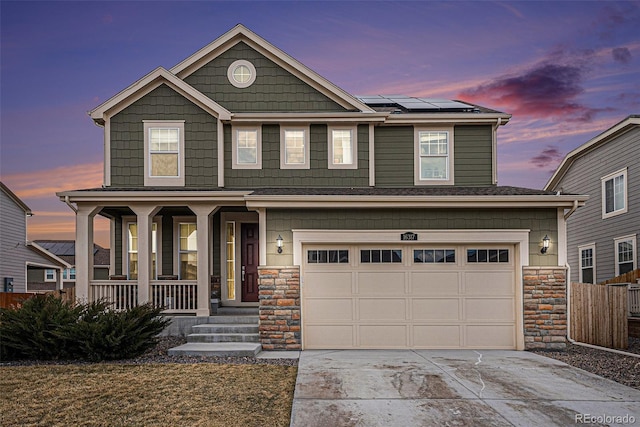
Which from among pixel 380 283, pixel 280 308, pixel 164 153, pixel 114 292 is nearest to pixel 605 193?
pixel 380 283

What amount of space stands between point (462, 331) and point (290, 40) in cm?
1070

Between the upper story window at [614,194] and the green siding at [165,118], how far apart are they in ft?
40.9

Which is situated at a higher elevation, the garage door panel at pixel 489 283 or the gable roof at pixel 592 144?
the gable roof at pixel 592 144

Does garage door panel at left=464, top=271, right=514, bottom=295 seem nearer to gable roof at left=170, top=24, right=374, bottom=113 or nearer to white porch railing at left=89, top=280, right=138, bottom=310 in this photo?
gable roof at left=170, top=24, right=374, bottom=113

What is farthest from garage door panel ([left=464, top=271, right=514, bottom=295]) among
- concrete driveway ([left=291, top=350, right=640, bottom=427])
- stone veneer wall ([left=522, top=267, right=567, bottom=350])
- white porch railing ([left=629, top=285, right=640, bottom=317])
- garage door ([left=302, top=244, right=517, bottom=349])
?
white porch railing ([left=629, top=285, right=640, bottom=317])

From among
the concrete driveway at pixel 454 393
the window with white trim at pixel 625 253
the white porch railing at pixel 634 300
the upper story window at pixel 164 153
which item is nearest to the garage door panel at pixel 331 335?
the concrete driveway at pixel 454 393

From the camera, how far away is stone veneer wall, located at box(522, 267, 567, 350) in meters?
10.2

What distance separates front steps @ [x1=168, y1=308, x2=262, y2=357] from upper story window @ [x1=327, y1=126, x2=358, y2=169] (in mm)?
4198

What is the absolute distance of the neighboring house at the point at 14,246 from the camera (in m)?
22.6

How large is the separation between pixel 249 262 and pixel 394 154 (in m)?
4.61

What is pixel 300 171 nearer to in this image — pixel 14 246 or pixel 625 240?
pixel 625 240

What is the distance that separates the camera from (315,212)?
1052cm

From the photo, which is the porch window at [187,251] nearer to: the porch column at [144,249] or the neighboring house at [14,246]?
the porch column at [144,249]

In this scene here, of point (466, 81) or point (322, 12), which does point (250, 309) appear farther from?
point (466, 81)
